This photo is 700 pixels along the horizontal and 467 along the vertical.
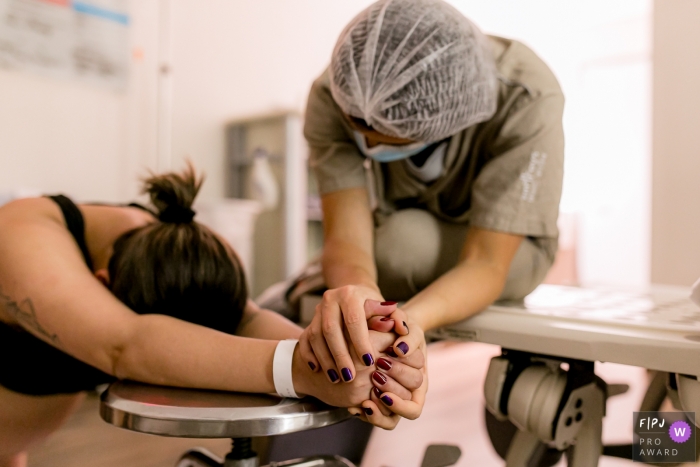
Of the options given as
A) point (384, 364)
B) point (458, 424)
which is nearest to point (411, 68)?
point (384, 364)

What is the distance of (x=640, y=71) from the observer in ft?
12.6

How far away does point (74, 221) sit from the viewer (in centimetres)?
77

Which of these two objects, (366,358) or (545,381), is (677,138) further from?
(366,358)

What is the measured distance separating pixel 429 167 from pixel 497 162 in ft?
0.45

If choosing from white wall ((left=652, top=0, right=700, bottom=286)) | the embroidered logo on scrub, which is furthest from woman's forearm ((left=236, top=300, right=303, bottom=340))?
white wall ((left=652, top=0, right=700, bottom=286))

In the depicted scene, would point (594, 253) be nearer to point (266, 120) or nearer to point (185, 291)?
point (266, 120)

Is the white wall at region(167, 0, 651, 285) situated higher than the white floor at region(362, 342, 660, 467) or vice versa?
the white wall at region(167, 0, 651, 285)

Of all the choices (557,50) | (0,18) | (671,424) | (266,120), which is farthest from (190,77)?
(557,50)

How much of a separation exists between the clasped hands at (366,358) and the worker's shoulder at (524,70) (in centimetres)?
46

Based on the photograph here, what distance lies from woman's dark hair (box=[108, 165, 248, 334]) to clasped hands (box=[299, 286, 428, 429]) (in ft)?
0.66

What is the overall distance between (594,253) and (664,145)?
2.92m

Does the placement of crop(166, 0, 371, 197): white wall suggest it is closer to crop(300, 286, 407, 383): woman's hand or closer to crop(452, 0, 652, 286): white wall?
crop(452, 0, 652, 286): white wall

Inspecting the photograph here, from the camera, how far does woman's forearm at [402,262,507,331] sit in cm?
69

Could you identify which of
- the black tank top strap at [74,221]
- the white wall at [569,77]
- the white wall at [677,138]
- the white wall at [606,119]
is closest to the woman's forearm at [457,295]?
the black tank top strap at [74,221]
